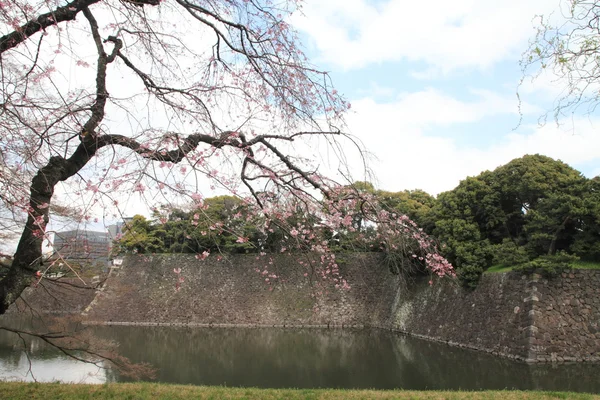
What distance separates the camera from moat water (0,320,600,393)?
8.13 m

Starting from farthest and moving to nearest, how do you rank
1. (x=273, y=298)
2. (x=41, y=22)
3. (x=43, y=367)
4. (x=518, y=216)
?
(x=273, y=298)
(x=518, y=216)
(x=43, y=367)
(x=41, y=22)

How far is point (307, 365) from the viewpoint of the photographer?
1020 cm

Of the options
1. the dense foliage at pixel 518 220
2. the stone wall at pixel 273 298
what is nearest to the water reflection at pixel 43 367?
the dense foliage at pixel 518 220

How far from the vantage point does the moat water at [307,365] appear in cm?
813

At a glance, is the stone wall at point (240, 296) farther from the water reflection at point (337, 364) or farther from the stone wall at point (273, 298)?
the water reflection at point (337, 364)

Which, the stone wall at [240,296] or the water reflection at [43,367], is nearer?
the water reflection at [43,367]

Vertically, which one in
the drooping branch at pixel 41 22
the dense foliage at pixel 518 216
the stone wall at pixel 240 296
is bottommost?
the stone wall at pixel 240 296

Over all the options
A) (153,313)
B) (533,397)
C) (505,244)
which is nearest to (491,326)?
(505,244)

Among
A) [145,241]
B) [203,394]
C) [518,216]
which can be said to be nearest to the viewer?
[203,394]

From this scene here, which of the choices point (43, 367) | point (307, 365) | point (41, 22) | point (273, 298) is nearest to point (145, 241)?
point (273, 298)

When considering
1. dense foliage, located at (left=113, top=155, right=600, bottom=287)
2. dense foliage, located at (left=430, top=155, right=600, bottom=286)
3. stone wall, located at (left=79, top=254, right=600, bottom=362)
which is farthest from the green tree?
dense foliage, located at (left=430, top=155, right=600, bottom=286)

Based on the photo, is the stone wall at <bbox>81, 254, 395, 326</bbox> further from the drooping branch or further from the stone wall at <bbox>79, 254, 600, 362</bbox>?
the drooping branch

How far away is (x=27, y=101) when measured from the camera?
312cm

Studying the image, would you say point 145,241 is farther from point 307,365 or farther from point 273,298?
point 307,365
